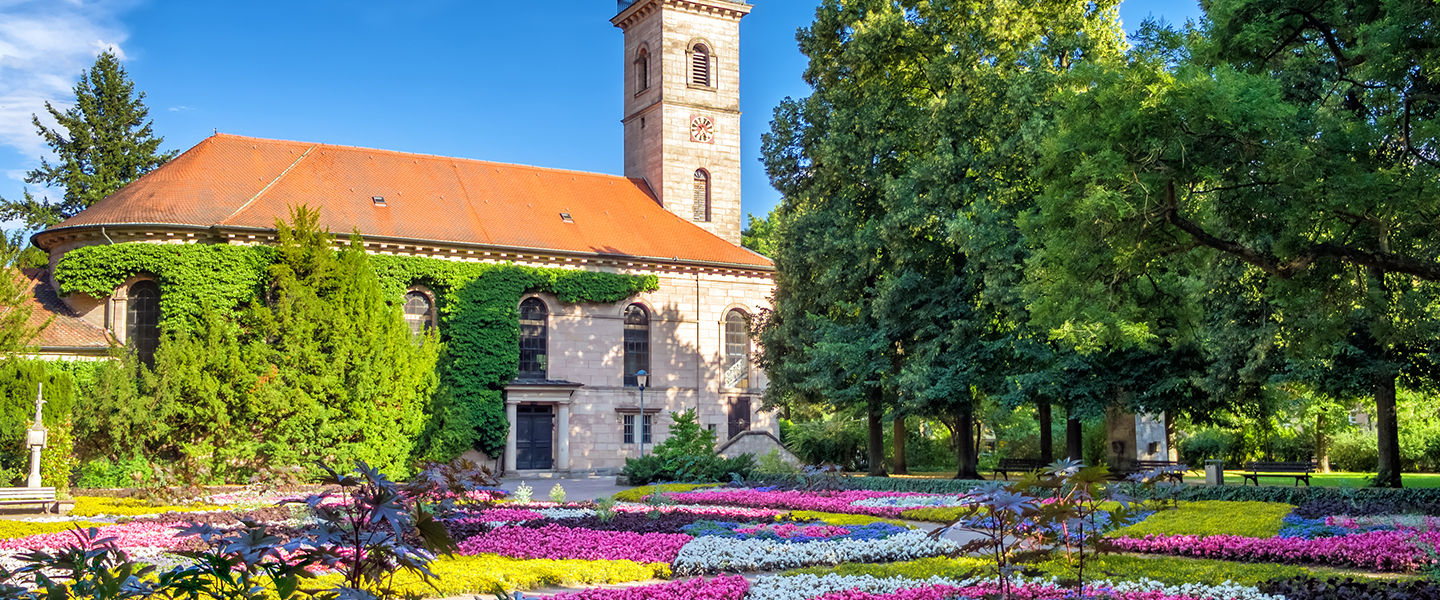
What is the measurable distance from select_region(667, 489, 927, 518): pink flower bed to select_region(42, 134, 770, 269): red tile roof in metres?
16.6

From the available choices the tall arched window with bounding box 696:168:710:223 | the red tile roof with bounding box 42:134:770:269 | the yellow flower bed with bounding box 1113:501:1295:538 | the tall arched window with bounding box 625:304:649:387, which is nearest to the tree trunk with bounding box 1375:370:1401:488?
the yellow flower bed with bounding box 1113:501:1295:538

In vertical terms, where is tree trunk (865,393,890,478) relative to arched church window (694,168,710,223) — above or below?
below

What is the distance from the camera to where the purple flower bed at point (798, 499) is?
19.4 metres

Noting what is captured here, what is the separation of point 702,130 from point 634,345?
979 cm

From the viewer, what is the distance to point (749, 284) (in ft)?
137

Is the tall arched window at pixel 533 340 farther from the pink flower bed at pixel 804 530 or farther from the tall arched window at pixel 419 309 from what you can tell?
the pink flower bed at pixel 804 530

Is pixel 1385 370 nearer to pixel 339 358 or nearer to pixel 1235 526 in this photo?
pixel 1235 526

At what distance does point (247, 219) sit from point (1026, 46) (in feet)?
74.7

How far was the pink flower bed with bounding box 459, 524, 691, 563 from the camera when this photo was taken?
493 inches

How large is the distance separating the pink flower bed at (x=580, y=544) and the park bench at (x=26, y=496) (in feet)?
34.6

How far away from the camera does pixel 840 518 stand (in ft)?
57.0

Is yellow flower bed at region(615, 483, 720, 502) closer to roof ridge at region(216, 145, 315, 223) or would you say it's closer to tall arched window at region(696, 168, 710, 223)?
roof ridge at region(216, 145, 315, 223)

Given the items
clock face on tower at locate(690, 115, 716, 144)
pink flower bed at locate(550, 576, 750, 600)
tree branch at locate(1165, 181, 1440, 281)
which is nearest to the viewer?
pink flower bed at locate(550, 576, 750, 600)

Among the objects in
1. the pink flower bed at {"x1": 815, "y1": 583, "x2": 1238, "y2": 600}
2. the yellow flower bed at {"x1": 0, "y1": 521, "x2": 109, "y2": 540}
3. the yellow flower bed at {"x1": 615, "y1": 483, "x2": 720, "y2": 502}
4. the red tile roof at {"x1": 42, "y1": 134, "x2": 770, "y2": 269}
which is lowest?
the yellow flower bed at {"x1": 615, "y1": 483, "x2": 720, "y2": 502}
